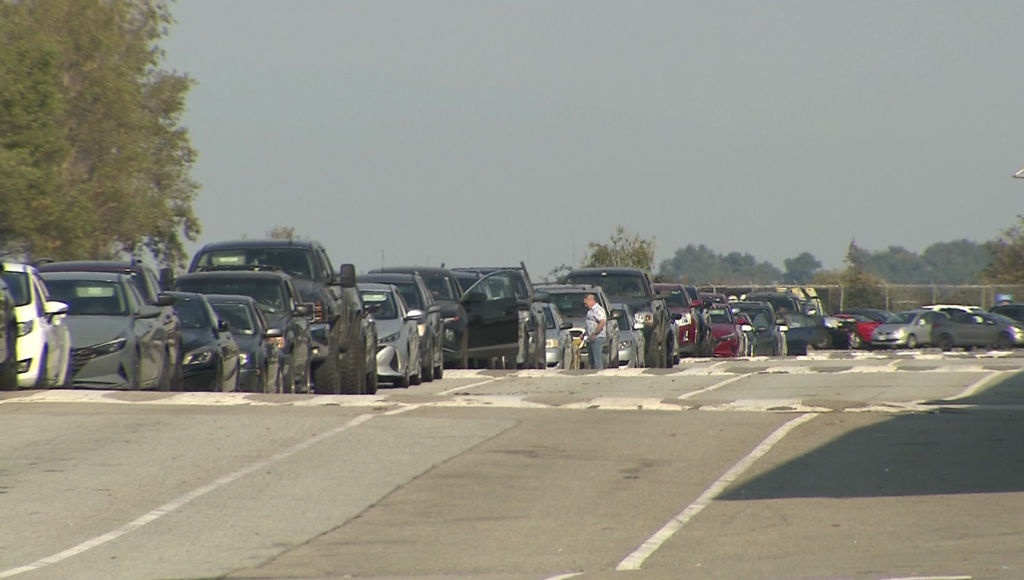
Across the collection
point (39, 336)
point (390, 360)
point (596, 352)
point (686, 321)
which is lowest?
point (596, 352)

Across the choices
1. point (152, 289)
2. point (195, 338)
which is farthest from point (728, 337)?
point (195, 338)

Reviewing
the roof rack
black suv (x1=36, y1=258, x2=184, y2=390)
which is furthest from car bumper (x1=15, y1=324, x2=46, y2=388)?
the roof rack

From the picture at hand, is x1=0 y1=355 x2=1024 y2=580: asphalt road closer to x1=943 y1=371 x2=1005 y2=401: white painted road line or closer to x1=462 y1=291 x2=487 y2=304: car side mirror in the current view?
x1=943 y1=371 x2=1005 y2=401: white painted road line

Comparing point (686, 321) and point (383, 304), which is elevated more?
point (383, 304)

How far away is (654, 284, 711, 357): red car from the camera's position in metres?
39.0

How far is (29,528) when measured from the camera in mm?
9852

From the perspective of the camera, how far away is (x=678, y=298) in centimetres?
3978

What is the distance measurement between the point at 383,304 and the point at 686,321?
16.4 metres

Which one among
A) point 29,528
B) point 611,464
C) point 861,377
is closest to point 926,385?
point 861,377

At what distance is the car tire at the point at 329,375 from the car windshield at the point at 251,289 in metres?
0.96

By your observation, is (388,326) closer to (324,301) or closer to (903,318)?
(324,301)

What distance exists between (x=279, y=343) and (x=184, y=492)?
8.75 metres

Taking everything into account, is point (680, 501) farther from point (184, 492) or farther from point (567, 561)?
point (184, 492)

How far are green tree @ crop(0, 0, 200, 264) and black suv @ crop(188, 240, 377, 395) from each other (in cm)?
1674
